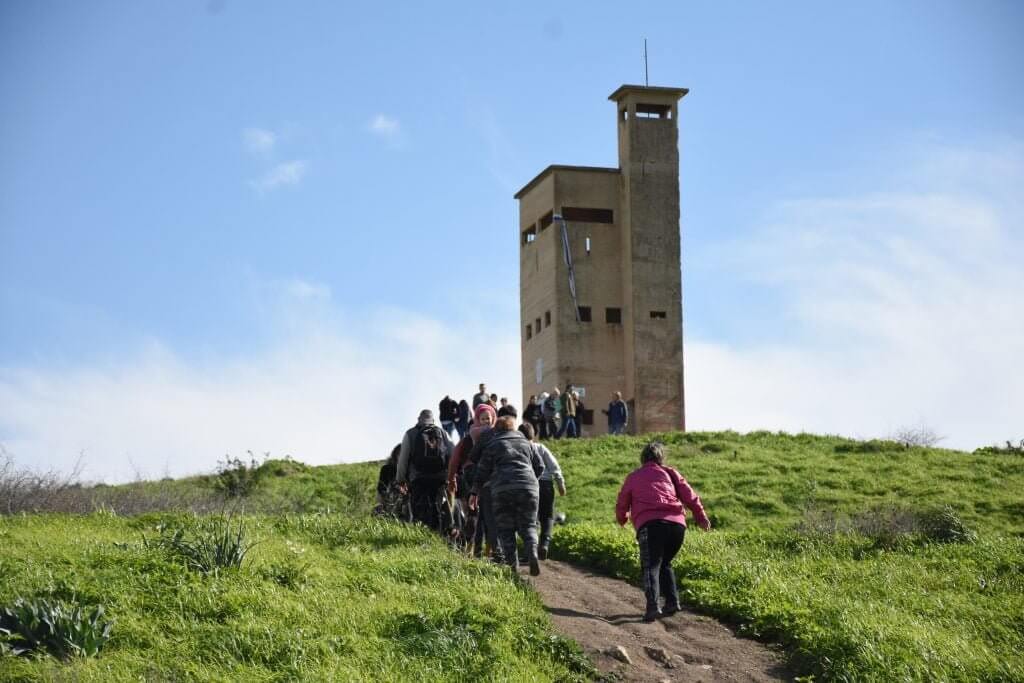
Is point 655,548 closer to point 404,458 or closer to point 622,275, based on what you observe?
point 404,458

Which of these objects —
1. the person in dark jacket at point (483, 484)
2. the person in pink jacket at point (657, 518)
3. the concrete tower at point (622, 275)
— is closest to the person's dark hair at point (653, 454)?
the person in pink jacket at point (657, 518)

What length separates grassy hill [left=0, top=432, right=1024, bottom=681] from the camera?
34.4 feet

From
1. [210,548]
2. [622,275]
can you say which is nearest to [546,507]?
[210,548]

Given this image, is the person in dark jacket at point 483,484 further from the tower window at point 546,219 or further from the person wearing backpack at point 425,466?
the tower window at point 546,219

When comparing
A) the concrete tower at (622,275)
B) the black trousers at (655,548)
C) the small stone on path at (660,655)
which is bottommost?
the small stone on path at (660,655)

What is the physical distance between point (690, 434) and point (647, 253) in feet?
34.8

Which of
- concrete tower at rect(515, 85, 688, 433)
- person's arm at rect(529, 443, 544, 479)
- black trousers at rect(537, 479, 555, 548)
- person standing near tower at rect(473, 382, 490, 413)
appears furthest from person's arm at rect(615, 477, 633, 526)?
concrete tower at rect(515, 85, 688, 433)

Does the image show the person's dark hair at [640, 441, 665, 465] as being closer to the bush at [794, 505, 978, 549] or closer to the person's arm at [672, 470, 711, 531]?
the person's arm at [672, 470, 711, 531]

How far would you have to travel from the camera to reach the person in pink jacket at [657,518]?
1314 centimetres

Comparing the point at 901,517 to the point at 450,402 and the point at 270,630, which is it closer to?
the point at 270,630

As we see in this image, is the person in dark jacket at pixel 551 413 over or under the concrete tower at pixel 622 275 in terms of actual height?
under

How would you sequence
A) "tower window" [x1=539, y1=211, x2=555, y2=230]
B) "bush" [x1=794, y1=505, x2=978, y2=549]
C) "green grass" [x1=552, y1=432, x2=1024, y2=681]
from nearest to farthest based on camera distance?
"green grass" [x1=552, y1=432, x2=1024, y2=681] → "bush" [x1=794, y1=505, x2=978, y2=549] → "tower window" [x1=539, y1=211, x2=555, y2=230]

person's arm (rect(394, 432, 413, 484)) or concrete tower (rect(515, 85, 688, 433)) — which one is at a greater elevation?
concrete tower (rect(515, 85, 688, 433))

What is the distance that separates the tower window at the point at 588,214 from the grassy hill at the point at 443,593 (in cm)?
2347
